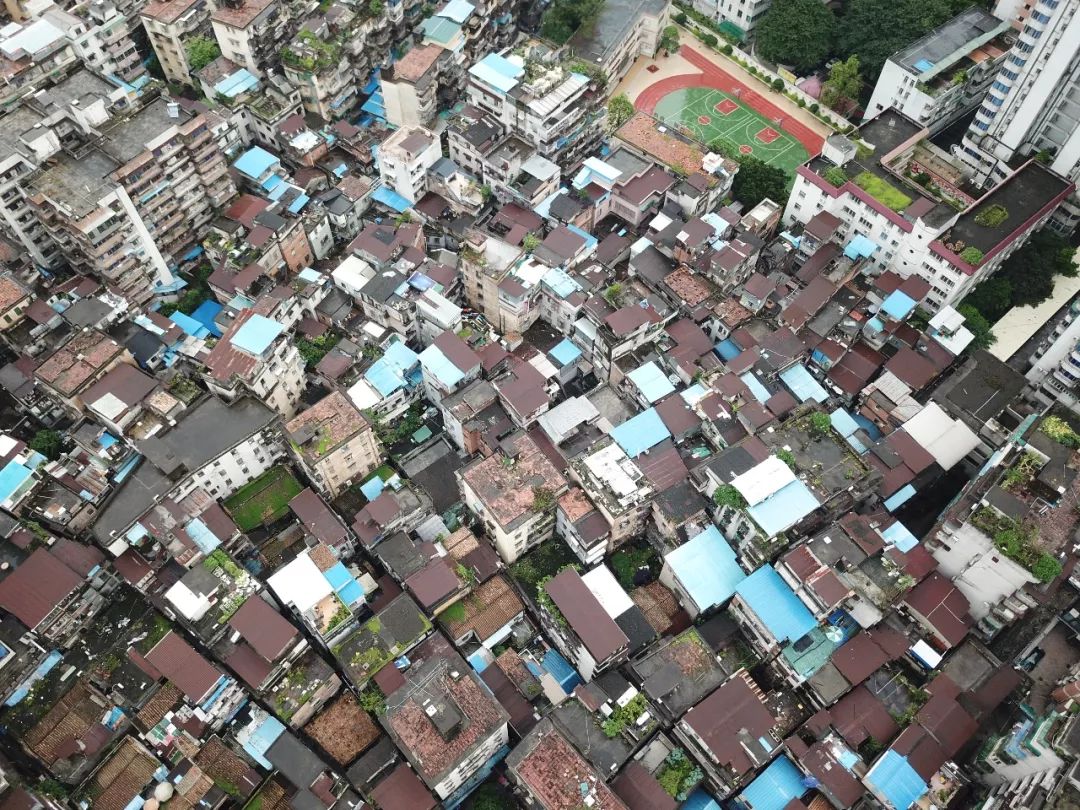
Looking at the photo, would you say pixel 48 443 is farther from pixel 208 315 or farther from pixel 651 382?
pixel 651 382

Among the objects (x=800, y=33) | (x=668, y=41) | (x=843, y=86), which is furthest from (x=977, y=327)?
(x=668, y=41)

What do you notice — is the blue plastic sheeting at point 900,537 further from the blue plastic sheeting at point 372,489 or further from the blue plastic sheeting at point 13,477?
the blue plastic sheeting at point 13,477

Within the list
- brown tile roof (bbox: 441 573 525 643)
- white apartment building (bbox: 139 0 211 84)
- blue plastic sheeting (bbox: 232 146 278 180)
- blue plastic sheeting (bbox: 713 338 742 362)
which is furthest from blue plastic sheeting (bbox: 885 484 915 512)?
white apartment building (bbox: 139 0 211 84)

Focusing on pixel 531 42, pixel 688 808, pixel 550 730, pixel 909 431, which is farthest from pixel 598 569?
pixel 531 42

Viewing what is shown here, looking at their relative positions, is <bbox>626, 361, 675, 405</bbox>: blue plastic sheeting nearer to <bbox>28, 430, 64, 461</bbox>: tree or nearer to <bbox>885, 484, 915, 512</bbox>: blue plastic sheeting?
<bbox>885, 484, 915, 512</bbox>: blue plastic sheeting

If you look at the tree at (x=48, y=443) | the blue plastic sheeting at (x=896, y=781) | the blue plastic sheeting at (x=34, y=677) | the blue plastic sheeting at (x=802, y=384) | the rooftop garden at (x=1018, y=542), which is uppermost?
the rooftop garden at (x=1018, y=542)

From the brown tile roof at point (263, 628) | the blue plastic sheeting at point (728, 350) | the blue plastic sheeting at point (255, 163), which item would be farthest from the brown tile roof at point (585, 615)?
the blue plastic sheeting at point (255, 163)

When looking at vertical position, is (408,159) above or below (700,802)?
above
